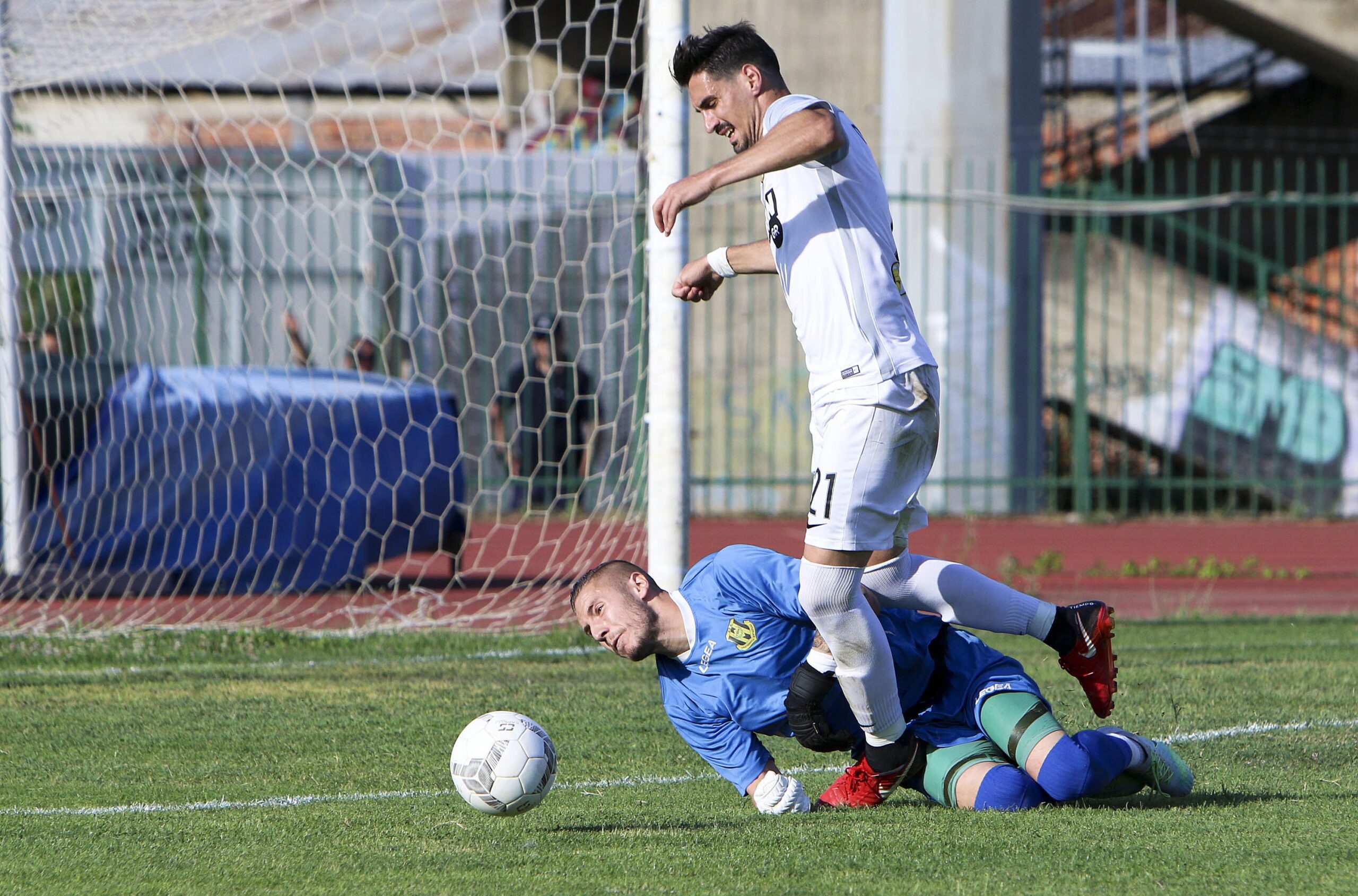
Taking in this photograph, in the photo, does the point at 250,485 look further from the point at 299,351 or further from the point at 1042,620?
the point at 1042,620

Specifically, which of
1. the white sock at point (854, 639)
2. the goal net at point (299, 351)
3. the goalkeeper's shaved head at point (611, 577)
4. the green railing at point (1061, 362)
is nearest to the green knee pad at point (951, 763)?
the white sock at point (854, 639)

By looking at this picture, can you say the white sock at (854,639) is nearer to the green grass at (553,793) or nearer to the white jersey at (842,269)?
the green grass at (553,793)

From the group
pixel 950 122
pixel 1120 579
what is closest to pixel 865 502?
pixel 1120 579

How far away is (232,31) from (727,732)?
640 cm

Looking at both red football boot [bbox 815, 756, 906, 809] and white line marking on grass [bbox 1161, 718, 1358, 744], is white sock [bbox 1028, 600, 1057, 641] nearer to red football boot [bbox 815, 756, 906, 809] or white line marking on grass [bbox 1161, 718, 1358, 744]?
red football boot [bbox 815, 756, 906, 809]

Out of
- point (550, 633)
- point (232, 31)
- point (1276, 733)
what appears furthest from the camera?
point (232, 31)

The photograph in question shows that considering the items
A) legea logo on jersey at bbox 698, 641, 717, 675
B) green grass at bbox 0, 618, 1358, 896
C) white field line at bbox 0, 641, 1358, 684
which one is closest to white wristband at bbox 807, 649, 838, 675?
legea logo on jersey at bbox 698, 641, 717, 675

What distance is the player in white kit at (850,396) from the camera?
3727 millimetres

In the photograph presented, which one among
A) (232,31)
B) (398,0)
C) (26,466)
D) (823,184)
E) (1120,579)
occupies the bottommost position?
(1120,579)

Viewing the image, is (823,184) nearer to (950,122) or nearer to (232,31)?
(232,31)

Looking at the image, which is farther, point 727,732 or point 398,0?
point 398,0

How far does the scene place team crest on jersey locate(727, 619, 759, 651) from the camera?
3.92 m

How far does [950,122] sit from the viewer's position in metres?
14.5

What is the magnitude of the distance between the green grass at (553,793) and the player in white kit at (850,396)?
39 centimetres
